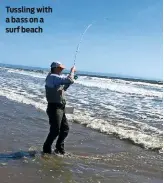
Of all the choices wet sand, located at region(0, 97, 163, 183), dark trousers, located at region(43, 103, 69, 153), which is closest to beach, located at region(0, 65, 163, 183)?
wet sand, located at region(0, 97, 163, 183)

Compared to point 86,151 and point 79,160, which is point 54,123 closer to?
point 79,160

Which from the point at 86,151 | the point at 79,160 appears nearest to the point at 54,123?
the point at 79,160

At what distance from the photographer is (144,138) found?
396 inches

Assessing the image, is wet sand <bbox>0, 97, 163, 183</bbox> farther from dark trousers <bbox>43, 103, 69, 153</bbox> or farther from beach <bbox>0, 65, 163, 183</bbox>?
dark trousers <bbox>43, 103, 69, 153</bbox>

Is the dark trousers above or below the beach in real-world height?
above

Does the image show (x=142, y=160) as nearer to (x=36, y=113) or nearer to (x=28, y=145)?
(x=28, y=145)

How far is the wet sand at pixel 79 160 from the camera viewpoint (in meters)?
6.13

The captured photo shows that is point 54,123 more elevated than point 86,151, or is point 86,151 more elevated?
point 54,123

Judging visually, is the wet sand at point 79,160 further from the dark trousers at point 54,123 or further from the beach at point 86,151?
the dark trousers at point 54,123

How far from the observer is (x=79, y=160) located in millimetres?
7297

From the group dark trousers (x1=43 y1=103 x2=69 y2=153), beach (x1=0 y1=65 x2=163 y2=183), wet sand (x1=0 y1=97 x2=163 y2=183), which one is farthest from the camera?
dark trousers (x1=43 y1=103 x2=69 y2=153)

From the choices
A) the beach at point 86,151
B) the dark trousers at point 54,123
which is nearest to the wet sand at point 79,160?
the beach at point 86,151

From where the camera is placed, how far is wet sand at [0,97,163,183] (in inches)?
241

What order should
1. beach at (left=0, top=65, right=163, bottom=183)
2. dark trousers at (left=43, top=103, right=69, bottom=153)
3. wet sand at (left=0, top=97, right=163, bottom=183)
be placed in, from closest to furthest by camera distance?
wet sand at (left=0, top=97, right=163, bottom=183), beach at (left=0, top=65, right=163, bottom=183), dark trousers at (left=43, top=103, right=69, bottom=153)
